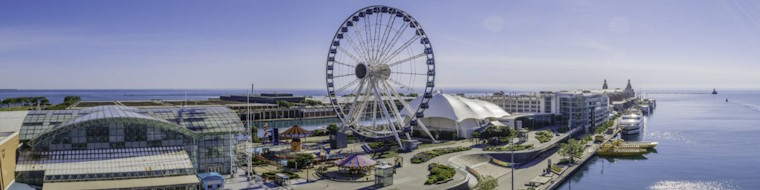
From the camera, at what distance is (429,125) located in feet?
291

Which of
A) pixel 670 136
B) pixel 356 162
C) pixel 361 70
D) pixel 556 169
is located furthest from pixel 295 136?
pixel 670 136

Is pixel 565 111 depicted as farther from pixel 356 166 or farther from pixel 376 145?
pixel 356 166

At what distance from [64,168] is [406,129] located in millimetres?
41899

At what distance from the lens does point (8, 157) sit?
36.9 metres

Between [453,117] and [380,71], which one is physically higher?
[380,71]

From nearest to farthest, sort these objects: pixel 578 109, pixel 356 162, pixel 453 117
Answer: pixel 356 162 → pixel 453 117 → pixel 578 109

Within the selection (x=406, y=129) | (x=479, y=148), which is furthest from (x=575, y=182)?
(x=406, y=129)

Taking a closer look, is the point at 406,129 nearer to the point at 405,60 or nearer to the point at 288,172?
the point at 405,60

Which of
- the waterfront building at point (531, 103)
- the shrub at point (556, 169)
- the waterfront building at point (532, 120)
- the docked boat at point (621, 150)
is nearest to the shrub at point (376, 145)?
the shrub at point (556, 169)

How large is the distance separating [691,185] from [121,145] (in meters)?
58.7

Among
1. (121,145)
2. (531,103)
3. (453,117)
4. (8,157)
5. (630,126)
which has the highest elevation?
(531,103)

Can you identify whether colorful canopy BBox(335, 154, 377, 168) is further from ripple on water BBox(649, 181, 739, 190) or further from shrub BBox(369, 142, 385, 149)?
ripple on water BBox(649, 181, 739, 190)

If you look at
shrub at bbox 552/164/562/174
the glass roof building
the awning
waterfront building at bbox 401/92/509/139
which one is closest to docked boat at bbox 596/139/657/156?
waterfront building at bbox 401/92/509/139

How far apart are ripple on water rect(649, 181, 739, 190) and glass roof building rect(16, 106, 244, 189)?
45.8 m
